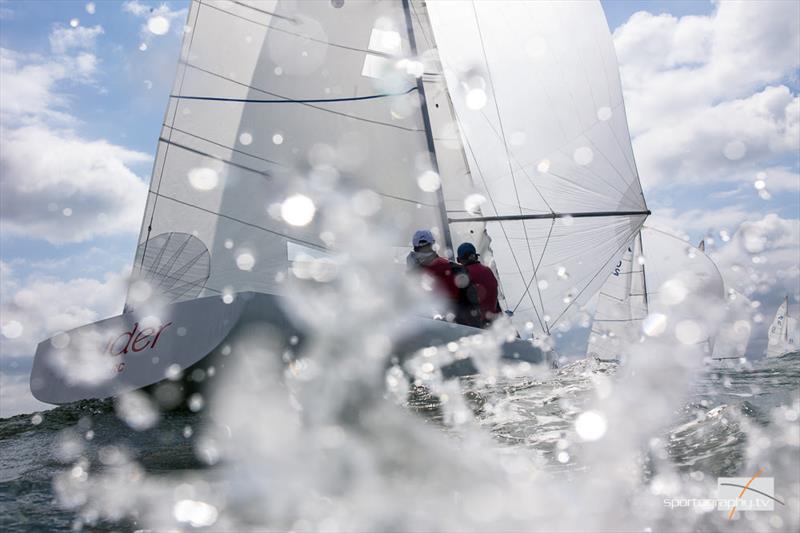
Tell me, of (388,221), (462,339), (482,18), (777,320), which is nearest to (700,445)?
(462,339)

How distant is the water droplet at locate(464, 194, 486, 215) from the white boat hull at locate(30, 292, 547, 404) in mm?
2557

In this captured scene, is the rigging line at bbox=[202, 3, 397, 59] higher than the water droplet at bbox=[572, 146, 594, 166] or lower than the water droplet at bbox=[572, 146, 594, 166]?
higher

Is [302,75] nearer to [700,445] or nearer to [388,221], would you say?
[388,221]

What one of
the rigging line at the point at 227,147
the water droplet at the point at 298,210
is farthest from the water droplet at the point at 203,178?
the water droplet at the point at 298,210

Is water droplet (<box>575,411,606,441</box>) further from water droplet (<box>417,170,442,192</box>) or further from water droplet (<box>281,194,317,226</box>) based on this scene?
water droplet (<box>281,194,317,226</box>)

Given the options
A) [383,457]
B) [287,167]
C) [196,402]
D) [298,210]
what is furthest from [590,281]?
[383,457]

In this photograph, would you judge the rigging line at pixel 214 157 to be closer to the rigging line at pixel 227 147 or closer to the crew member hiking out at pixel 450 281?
the rigging line at pixel 227 147

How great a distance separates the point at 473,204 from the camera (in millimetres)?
7492

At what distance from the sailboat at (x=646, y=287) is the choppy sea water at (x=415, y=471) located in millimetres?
11542

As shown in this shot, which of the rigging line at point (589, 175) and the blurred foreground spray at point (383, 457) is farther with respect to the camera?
the rigging line at point (589, 175)

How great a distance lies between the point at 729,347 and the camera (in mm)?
16266

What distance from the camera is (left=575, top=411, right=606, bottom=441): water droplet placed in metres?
2.60

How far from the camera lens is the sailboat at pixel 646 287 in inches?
558

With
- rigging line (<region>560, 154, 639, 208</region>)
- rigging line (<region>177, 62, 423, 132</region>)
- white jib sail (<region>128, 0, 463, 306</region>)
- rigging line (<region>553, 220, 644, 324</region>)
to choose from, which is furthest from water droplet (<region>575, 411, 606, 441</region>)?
rigging line (<region>553, 220, 644, 324</region>)
